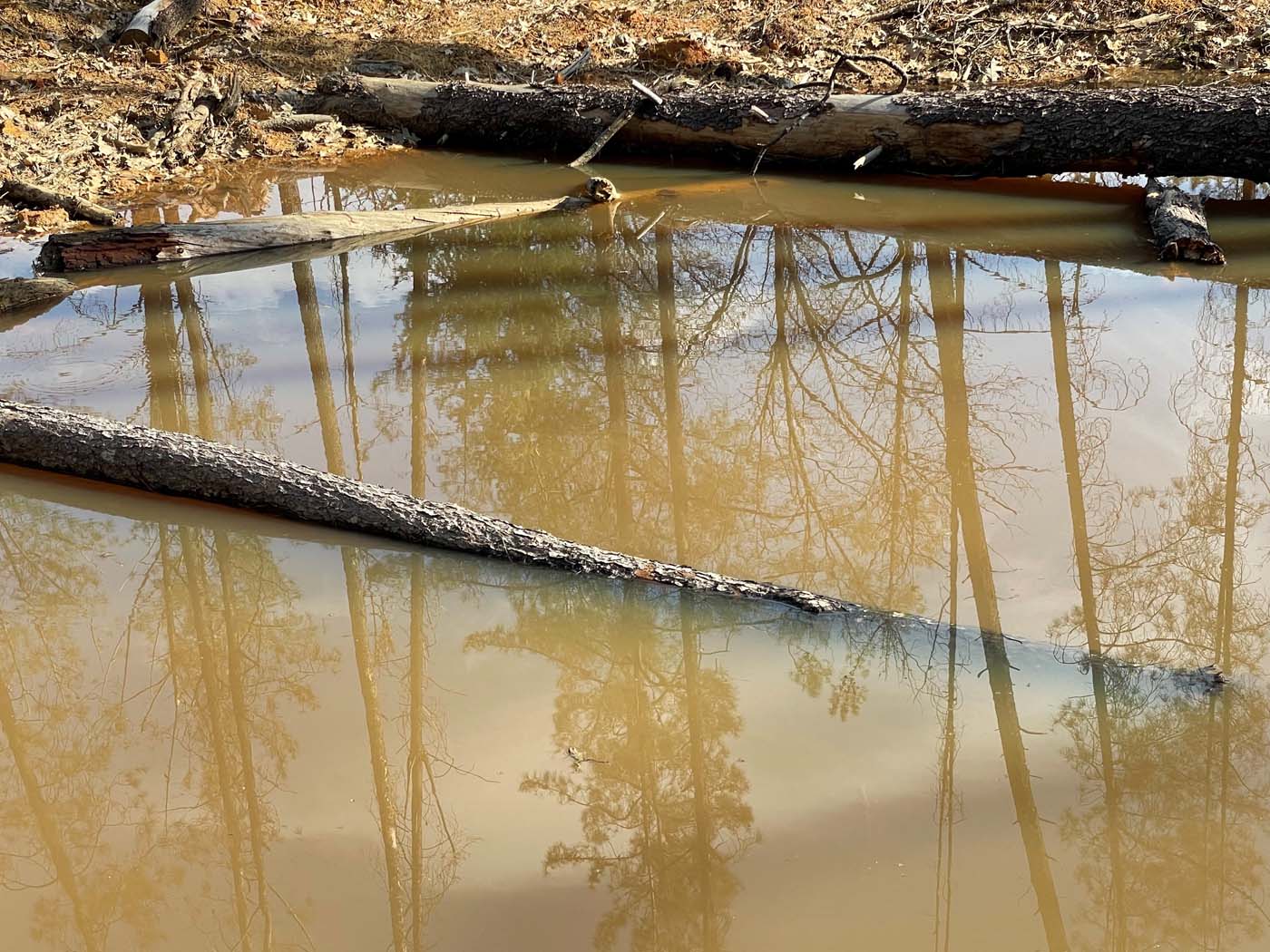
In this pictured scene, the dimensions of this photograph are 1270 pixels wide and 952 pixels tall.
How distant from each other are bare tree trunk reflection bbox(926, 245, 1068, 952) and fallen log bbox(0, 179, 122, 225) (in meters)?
7.54

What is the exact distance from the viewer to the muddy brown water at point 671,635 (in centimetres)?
356

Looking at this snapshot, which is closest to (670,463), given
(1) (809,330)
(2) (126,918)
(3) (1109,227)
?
(1) (809,330)

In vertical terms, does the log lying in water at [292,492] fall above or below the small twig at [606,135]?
below

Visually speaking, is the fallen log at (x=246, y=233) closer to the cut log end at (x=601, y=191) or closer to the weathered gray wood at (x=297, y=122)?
the cut log end at (x=601, y=191)

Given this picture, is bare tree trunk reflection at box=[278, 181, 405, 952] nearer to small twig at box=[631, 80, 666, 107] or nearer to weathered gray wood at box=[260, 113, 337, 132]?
small twig at box=[631, 80, 666, 107]

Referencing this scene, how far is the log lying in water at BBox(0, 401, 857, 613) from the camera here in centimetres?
511

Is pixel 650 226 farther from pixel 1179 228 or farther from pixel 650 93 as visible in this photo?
pixel 1179 228

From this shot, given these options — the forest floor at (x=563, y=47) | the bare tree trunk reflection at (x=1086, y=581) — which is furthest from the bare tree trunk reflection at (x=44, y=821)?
the forest floor at (x=563, y=47)

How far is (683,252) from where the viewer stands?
9.71 meters

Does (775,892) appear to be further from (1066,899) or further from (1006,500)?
(1006,500)

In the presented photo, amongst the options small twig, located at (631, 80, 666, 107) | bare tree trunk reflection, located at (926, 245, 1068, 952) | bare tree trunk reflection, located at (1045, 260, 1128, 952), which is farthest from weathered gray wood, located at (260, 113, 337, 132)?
bare tree trunk reflection, located at (1045, 260, 1128, 952)

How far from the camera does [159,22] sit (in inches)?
591

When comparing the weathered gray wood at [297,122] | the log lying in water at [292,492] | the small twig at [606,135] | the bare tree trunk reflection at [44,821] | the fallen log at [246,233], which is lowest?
the bare tree trunk reflection at [44,821]

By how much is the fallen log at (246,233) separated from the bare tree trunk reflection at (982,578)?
4295mm
